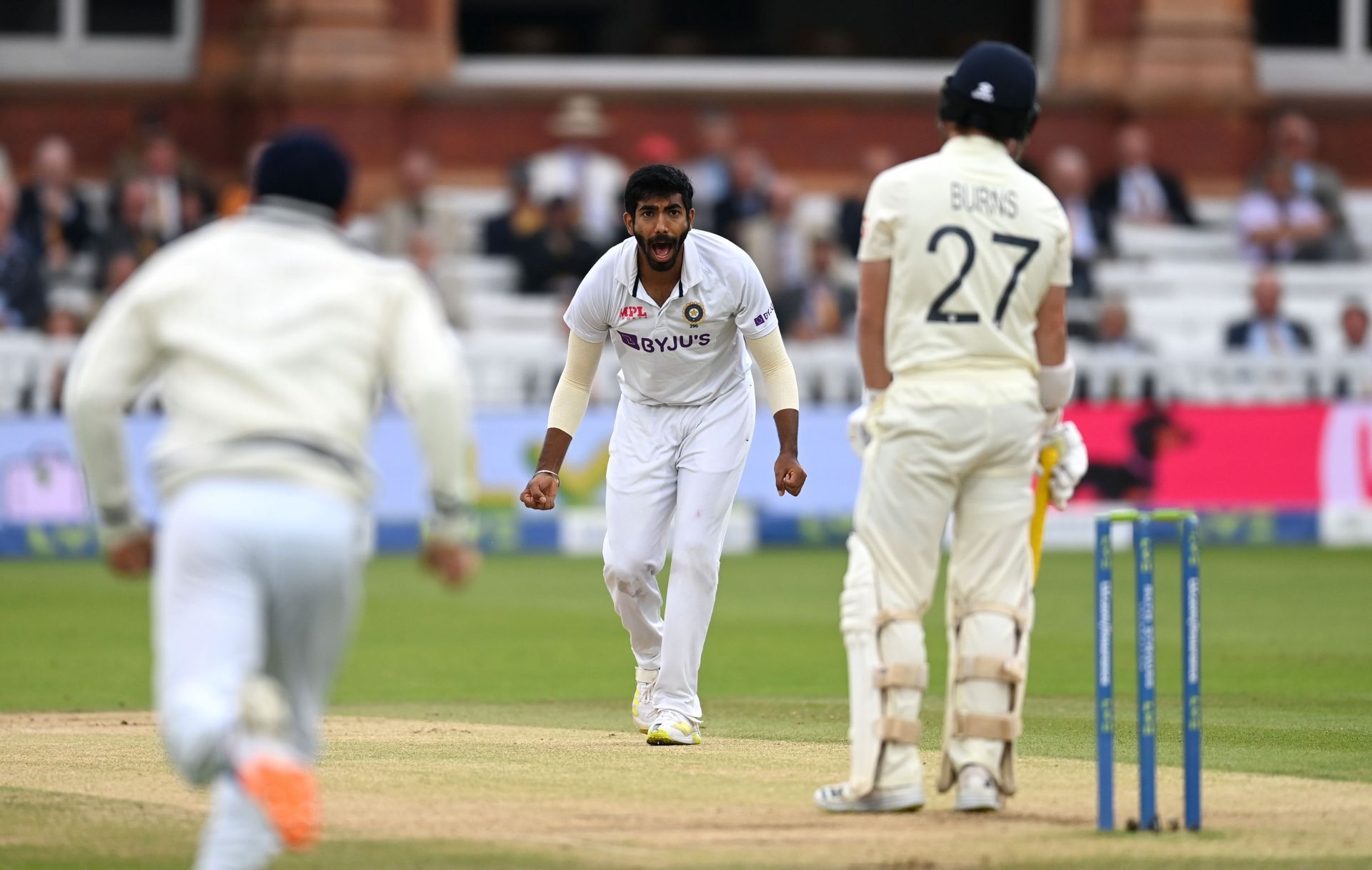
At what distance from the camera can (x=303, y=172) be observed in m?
5.91

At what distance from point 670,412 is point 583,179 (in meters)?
12.3

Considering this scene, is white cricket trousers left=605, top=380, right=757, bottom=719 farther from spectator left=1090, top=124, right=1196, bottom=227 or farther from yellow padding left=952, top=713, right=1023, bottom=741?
spectator left=1090, top=124, right=1196, bottom=227

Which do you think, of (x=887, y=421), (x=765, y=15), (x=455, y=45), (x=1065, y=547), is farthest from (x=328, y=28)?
(x=887, y=421)

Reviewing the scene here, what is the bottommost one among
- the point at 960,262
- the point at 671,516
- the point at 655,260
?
the point at 671,516

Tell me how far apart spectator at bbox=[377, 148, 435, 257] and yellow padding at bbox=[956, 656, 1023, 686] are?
14.0 meters

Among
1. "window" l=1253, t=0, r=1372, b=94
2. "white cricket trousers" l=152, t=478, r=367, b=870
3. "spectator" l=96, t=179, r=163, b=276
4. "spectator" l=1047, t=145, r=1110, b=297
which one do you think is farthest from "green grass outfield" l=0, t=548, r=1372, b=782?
"window" l=1253, t=0, r=1372, b=94

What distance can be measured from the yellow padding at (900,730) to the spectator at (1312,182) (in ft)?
55.1

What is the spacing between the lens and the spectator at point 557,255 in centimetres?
2078

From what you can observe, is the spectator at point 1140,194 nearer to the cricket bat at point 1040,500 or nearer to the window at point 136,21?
the window at point 136,21

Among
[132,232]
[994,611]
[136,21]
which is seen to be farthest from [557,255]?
[994,611]

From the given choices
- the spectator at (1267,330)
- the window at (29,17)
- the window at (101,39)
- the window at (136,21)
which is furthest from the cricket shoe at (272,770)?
the window at (29,17)

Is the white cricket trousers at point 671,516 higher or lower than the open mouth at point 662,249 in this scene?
lower

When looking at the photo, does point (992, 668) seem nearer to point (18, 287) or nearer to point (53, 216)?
point (18, 287)

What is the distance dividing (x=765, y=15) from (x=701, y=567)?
16413 millimetres
